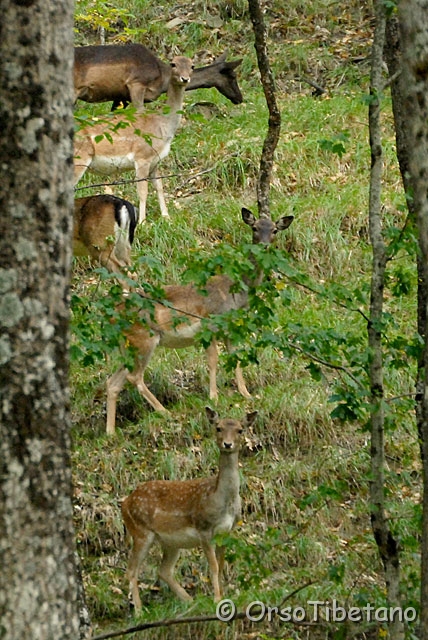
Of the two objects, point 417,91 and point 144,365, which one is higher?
point 417,91

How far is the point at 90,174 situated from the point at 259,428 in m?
5.68

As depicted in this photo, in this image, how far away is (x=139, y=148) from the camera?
14.2 metres

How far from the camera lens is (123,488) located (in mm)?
9852

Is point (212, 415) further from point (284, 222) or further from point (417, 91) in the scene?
point (417, 91)

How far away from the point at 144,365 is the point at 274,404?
4.08ft

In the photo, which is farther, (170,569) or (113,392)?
(113,392)

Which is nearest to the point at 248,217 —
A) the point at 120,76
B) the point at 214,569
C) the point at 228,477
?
the point at 228,477

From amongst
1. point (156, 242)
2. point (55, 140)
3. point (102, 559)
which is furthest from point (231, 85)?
point (55, 140)

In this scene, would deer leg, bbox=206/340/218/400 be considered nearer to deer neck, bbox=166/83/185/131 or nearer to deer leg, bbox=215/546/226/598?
deer leg, bbox=215/546/226/598

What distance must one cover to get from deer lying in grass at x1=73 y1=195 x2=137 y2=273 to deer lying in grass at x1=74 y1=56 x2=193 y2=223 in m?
1.22

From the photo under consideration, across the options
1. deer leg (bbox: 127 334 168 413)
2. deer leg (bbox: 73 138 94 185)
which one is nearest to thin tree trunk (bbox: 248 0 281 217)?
deer leg (bbox: 127 334 168 413)

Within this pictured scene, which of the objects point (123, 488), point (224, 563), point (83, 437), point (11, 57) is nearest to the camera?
point (11, 57)

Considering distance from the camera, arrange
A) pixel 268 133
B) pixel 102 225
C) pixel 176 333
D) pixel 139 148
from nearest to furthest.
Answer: pixel 176 333 < pixel 268 133 < pixel 102 225 < pixel 139 148

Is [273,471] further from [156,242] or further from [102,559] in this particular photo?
[156,242]
